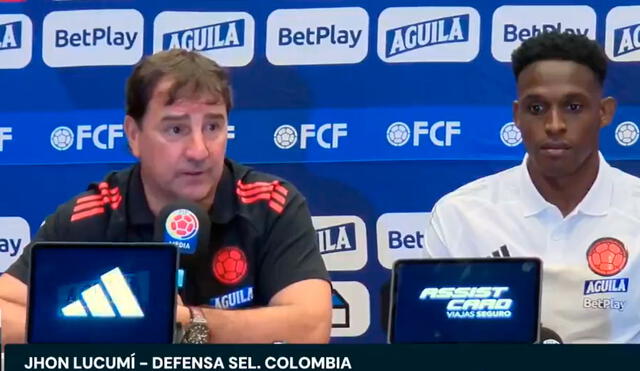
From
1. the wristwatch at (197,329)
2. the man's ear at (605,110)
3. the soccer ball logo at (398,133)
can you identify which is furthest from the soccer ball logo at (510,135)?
A: the wristwatch at (197,329)

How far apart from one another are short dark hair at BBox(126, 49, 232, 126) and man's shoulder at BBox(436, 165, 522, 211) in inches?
24.2

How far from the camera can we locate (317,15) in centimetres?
359

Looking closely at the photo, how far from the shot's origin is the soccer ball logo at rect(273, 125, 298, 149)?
11.8 feet

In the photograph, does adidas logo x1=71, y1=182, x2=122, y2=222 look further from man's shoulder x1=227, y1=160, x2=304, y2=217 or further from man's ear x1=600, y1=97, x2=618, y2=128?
man's ear x1=600, y1=97, x2=618, y2=128

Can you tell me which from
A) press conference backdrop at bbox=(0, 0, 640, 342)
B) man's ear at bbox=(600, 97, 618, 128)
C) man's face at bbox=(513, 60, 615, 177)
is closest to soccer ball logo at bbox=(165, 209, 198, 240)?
man's face at bbox=(513, 60, 615, 177)

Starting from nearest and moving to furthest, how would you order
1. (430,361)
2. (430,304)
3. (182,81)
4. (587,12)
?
1. (430,361)
2. (430,304)
3. (182,81)
4. (587,12)

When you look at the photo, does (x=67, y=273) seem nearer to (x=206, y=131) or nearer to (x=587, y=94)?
(x=206, y=131)

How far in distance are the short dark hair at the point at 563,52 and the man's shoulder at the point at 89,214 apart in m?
0.89

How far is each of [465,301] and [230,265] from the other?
0.79 m

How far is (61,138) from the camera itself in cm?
364

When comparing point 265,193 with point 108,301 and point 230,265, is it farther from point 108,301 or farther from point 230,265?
point 108,301

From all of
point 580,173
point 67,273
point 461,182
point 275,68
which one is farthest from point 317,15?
point 67,273

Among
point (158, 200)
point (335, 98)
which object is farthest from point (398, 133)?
point (158, 200)

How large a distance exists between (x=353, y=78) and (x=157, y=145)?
1.20 meters
